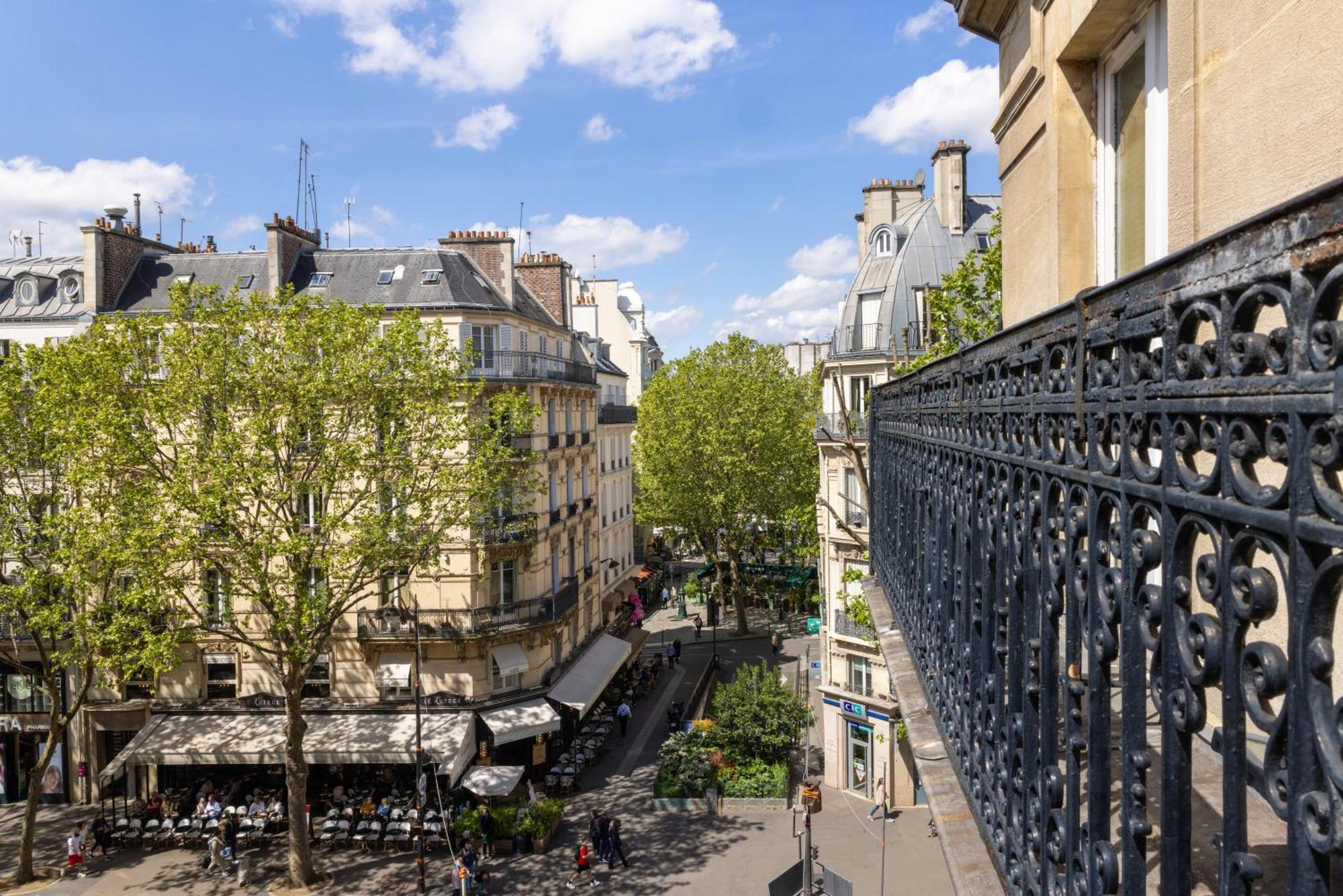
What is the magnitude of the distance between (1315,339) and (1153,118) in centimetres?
361

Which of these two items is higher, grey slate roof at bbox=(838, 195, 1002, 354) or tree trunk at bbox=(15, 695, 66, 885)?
grey slate roof at bbox=(838, 195, 1002, 354)

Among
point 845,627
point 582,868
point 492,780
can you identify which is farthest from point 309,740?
point 845,627

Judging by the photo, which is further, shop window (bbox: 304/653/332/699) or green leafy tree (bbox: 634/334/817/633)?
green leafy tree (bbox: 634/334/817/633)

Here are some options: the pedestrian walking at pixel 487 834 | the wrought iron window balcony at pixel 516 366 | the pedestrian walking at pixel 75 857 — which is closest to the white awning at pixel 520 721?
the pedestrian walking at pixel 487 834

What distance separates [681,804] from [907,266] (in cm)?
1663

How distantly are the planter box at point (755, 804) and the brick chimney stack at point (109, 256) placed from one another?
22478mm

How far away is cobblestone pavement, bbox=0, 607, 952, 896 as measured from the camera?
63.7 feet

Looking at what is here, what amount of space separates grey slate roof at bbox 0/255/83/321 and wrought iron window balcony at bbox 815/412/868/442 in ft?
73.1

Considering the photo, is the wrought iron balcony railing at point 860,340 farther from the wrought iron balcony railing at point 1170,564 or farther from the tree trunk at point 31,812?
the wrought iron balcony railing at point 1170,564

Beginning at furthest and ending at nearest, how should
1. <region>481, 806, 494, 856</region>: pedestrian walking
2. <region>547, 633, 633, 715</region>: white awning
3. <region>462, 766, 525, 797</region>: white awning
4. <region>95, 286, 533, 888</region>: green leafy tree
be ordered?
→ <region>547, 633, 633, 715</region>: white awning, <region>462, 766, 525, 797</region>: white awning, <region>481, 806, 494, 856</region>: pedestrian walking, <region>95, 286, 533, 888</region>: green leafy tree

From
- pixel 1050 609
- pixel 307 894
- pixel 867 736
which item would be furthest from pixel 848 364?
pixel 1050 609

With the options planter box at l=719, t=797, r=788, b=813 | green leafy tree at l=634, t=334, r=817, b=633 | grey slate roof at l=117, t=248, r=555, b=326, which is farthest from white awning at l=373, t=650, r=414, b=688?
green leafy tree at l=634, t=334, r=817, b=633

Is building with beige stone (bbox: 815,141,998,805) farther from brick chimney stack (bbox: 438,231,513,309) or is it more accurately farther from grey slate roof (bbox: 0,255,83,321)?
grey slate roof (bbox: 0,255,83,321)

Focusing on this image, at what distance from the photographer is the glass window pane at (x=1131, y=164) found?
4.78 meters
